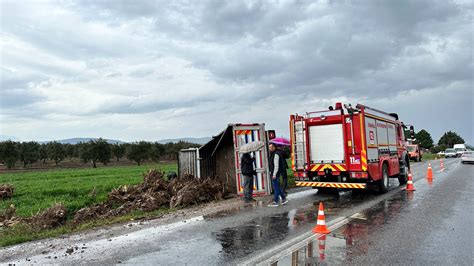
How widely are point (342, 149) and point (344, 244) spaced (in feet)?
21.4

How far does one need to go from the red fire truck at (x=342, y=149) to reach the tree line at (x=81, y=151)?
5092 centimetres

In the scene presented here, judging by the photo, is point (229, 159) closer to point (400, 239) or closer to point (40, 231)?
point (40, 231)

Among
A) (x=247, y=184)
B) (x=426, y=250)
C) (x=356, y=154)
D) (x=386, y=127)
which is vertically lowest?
(x=426, y=250)

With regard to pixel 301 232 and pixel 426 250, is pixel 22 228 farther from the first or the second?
pixel 426 250

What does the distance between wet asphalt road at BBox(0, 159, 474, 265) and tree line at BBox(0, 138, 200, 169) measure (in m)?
53.8

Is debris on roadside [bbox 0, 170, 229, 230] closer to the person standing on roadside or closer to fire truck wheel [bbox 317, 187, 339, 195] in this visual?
the person standing on roadside

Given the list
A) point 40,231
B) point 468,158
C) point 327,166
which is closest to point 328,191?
point 327,166

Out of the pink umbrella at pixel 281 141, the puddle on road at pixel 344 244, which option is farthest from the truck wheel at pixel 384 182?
the puddle on road at pixel 344 244

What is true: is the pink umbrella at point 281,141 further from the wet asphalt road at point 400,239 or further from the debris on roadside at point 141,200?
the wet asphalt road at point 400,239

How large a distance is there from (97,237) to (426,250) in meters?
6.02

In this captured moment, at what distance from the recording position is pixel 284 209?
9.75 m

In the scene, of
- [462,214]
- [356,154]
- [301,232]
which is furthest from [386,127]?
[301,232]

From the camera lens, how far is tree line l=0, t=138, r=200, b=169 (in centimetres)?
5409

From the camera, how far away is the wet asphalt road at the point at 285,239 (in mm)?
5410
